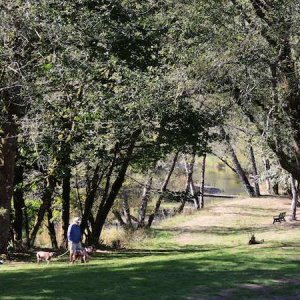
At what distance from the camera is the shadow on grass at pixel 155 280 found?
9.91 m

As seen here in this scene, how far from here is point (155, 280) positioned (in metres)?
11.5

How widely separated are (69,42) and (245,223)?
19741mm

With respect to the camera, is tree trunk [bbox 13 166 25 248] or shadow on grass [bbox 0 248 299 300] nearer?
shadow on grass [bbox 0 248 299 300]

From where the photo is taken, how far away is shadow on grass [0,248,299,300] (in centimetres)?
991

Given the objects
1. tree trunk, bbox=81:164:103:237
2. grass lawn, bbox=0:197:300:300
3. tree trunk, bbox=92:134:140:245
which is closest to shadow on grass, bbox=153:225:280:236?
tree trunk, bbox=92:134:140:245

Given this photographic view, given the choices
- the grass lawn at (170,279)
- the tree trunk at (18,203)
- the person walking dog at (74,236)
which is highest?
the tree trunk at (18,203)

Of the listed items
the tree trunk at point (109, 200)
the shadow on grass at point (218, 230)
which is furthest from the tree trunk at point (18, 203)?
the shadow on grass at point (218, 230)

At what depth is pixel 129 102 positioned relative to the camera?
61.7ft

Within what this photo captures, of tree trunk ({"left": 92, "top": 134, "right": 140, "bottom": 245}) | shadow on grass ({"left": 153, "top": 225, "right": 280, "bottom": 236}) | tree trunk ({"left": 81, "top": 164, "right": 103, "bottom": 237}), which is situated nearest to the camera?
tree trunk ({"left": 81, "top": 164, "right": 103, "bottom": 237})

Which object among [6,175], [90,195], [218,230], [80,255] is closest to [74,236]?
[80,255]

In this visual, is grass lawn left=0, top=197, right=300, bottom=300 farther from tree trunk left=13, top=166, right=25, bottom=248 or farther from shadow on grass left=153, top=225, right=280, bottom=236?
shadow on grass left=153, top=225, right=280, bottom=236

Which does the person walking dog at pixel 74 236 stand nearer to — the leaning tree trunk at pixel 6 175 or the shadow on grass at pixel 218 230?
the leaning tree trunk at pixel 6 175

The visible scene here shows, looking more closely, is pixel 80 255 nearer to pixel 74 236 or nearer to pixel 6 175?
pixel 74 236

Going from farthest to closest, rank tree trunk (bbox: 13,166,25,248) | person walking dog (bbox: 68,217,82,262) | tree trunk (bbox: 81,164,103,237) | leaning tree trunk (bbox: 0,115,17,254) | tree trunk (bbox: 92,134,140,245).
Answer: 1. tree trunk (bbox: 92,134,140,245)
2. tree trunk (bbox: 81,164,103,237)
3. tree trunk (bbox: 13,166,25,248)
4. leaning tree trunk (bbox: 0,115,17,254)
5. person walking dog (bbox: 68,217,82,262)
